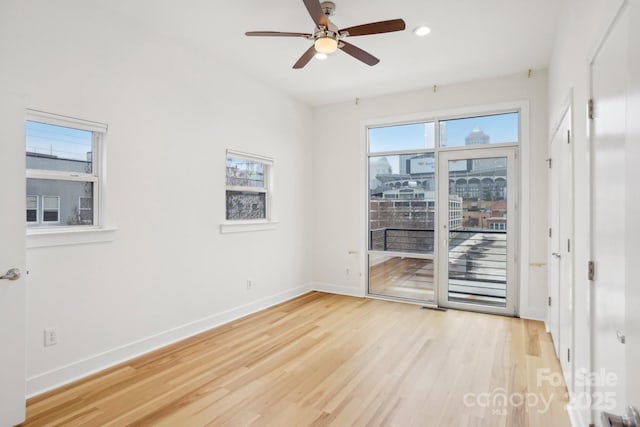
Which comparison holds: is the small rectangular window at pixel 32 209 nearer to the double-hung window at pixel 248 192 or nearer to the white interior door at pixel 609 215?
the double-hung window at pixel 248 192

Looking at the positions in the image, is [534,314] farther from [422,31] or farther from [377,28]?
[377,28]

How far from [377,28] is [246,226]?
9.00ft

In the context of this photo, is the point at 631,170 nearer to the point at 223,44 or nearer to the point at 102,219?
the point at 102,219

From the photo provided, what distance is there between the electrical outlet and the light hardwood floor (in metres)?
0.35

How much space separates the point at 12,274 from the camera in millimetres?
2139

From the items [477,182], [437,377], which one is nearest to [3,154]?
[437,377]

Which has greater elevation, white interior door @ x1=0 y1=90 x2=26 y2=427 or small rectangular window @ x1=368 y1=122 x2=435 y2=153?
small rectangular window @ x1=368 y1=122 x2=435 y2=153

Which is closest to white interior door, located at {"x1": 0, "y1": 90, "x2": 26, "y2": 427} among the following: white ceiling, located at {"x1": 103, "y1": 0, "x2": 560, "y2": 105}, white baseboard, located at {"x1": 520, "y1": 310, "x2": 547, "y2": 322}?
white ceiling, located at {"x1": 103, "y1": 0, "x2": 560, "y2": 105}

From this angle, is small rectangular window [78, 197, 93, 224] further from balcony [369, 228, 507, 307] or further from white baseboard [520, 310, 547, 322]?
white baseboard [520, 310, 547, 322]

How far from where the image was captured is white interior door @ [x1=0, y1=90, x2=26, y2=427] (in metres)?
2.11

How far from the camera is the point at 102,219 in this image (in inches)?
115

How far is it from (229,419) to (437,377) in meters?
1.61

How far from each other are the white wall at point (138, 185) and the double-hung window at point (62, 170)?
103mm

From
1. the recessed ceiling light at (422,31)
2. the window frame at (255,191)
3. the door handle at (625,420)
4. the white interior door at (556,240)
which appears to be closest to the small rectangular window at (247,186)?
the window frame at (255,191)
